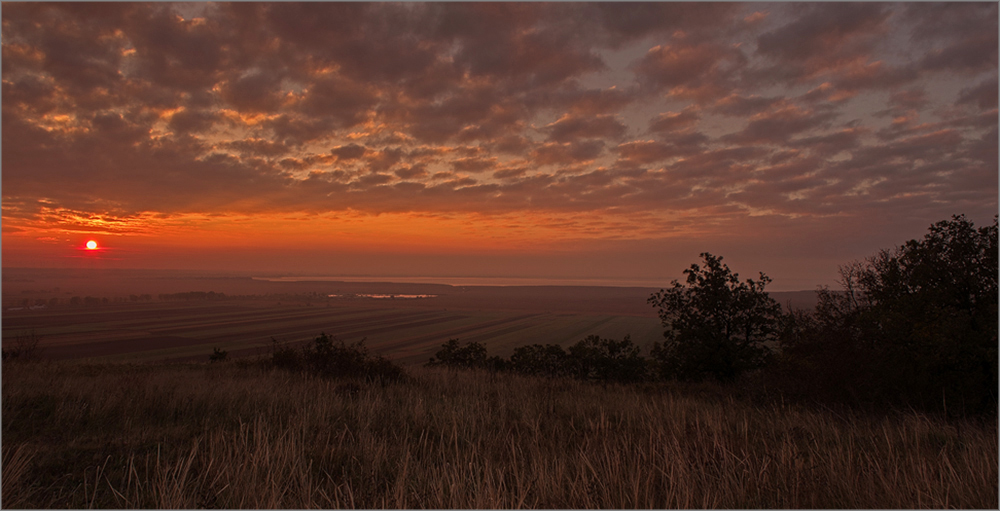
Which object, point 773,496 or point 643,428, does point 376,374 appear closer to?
point 643,428

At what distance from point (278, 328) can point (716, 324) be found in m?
89.0

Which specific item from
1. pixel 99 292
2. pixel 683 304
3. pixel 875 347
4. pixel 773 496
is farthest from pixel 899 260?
pixel 99 292

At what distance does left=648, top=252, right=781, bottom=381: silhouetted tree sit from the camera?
21.5 metres

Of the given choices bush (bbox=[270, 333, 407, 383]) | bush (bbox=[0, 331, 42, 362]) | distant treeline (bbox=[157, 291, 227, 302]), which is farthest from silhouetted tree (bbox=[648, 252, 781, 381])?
distant treeline (bbox=[157, 291, 227, 302])

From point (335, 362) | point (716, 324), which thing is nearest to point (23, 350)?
point (335, 362)

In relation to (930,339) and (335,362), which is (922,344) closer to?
(930,339)

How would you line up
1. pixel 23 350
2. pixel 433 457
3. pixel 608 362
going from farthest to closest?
pixel 608 362 < pixel 23 350 < pixel 433 457

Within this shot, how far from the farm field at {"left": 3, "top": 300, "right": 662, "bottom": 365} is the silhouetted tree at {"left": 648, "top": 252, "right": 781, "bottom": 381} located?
33257 millimetres

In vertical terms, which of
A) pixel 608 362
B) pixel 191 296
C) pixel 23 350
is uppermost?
pixel 23 350

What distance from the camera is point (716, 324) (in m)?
22.5

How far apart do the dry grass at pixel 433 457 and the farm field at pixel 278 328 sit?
40826 mm

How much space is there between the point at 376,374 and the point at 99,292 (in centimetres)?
14457

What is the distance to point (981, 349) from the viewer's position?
11.0 metres

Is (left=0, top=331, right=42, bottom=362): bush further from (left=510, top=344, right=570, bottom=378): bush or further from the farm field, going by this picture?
the farm field
